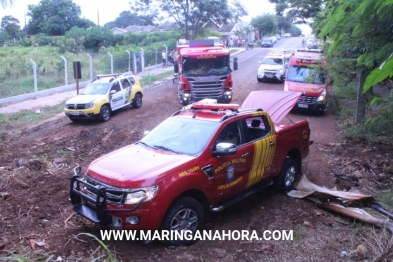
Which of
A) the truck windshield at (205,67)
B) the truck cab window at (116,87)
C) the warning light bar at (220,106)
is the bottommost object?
the truck cab window at (116,87)

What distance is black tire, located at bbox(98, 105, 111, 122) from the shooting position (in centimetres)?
1476

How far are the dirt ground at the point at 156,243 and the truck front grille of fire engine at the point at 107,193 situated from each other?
642 mm

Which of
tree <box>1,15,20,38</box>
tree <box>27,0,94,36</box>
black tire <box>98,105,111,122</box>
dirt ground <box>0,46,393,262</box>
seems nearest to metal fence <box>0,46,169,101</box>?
black tire <box>98,105,111,122</box>

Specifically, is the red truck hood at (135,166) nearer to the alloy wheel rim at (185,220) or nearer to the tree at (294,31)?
the alloy wheel rim at (185,220)

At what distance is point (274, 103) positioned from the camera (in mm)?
9172

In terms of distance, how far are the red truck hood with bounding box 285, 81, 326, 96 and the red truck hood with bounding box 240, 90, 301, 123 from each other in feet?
20.1

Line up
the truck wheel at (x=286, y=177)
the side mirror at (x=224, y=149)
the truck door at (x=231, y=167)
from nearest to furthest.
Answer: the side mirror at (x=224, y=149) → the truck door at (x=231, y=167) → the truck wheel at (x=286, y=177)

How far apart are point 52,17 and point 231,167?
5738cm

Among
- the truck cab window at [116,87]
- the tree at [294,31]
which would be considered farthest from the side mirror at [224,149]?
the tree at [294,31]

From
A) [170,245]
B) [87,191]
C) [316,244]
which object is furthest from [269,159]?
[87,191]

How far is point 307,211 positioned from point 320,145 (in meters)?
5.31

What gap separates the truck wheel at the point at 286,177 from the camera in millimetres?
7258

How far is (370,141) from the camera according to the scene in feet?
36.9
